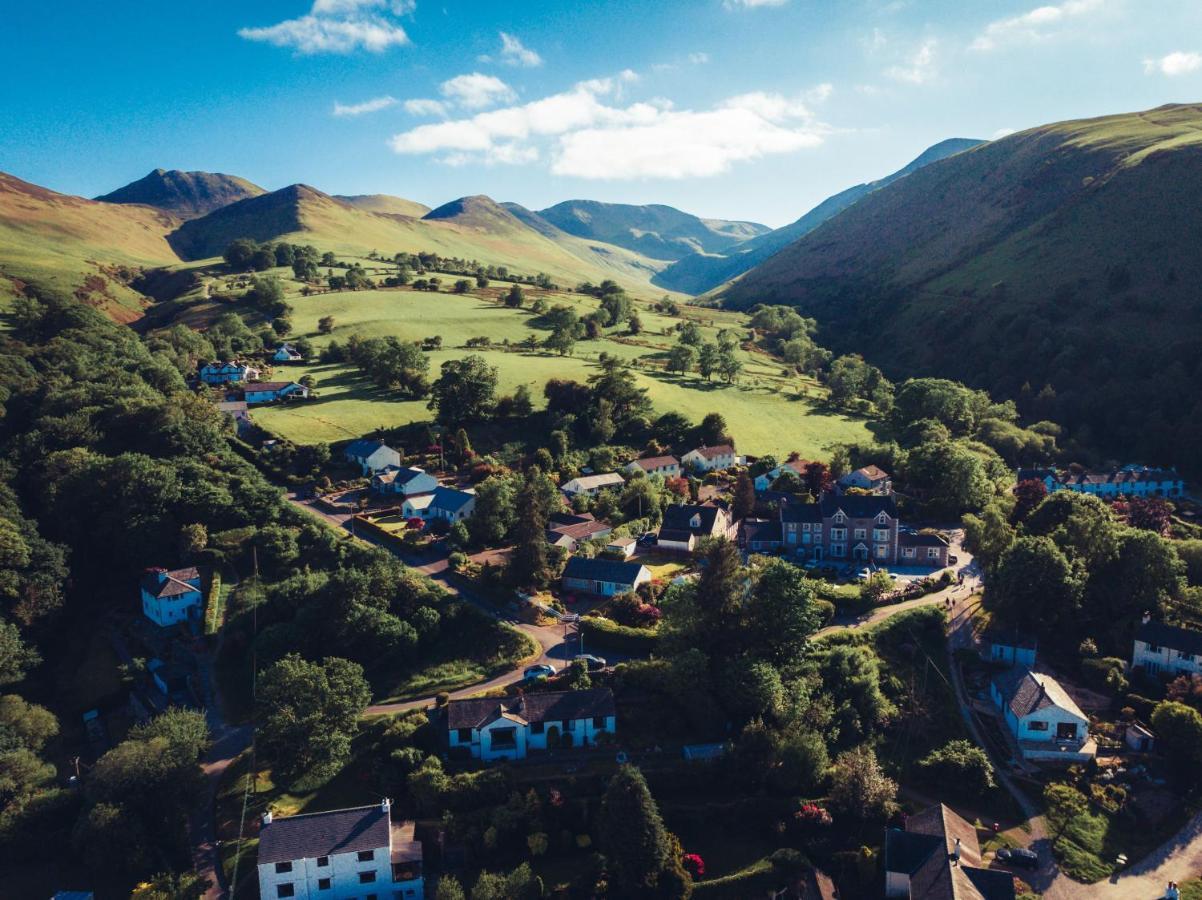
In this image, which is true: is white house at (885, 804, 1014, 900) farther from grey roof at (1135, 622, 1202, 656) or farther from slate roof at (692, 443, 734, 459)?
slate roof at (692, 443, 734, 459)

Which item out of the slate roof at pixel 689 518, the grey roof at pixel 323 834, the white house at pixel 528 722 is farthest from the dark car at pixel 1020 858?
the slate roof at pixel 689 518

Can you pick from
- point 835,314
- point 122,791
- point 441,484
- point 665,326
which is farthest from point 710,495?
point 835,314

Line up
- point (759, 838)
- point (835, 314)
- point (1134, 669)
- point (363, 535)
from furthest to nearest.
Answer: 1. point (835, 314)
2. point (363, 535)
3. point (1134, 669)
4. point (759, 838)

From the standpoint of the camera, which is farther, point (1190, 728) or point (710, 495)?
point (710, 495)

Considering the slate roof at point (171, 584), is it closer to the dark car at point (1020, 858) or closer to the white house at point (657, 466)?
the white house at point (657, 466)

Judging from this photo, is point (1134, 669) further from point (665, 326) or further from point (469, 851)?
point (665, 326)

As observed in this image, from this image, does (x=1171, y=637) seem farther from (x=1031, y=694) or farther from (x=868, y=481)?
(x=868, y=481)

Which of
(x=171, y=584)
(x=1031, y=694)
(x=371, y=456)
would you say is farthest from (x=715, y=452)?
(x=171, y=584)
